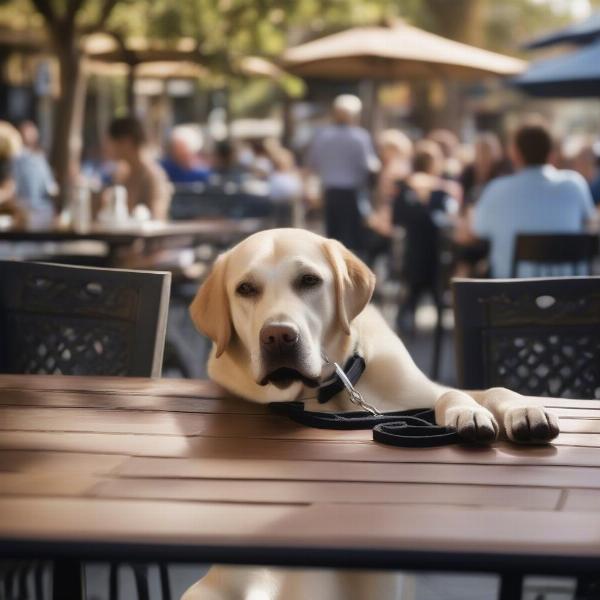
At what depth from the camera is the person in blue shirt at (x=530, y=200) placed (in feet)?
26.5

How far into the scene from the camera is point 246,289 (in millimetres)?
2906

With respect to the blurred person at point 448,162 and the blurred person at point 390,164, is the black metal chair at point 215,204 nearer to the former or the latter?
the blurred person at point 390,164

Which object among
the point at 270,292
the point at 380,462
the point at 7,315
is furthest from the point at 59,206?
the point at 380,462

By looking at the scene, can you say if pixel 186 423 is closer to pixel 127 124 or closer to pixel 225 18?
pixel 127 124

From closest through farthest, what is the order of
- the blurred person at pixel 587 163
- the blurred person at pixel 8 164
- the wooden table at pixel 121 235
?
the wooden table at pixel 121 235 < the blurred person at pixel 8 164 < the blurred person at pixel 587 163

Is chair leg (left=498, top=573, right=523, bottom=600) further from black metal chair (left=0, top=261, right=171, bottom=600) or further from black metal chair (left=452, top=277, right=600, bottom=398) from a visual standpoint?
black metal chair (left=0, top=261, right=171, bottom=600)

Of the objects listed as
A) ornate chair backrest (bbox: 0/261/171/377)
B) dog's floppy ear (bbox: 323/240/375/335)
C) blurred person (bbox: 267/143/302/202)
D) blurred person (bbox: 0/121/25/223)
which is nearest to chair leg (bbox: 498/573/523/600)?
dog's floppy ear (bbox: 323/240/375/335)

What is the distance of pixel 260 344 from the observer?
8.97 feet

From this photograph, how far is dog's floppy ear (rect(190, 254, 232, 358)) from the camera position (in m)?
2.93

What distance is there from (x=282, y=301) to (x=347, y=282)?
21 centimetres

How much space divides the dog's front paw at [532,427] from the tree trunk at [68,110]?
11473 millimetres

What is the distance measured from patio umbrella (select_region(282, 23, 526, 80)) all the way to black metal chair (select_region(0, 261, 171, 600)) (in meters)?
12.7

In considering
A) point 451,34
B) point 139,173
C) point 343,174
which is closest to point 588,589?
point 139,173

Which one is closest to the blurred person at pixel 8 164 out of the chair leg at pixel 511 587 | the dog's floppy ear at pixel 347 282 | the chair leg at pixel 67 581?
the dog's floppy ear at pixel 347 282
